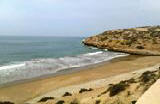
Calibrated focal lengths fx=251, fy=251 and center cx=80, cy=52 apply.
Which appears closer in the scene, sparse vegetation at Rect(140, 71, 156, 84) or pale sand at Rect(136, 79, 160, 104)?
pale sand at Rect(136, 79, 160, 104)

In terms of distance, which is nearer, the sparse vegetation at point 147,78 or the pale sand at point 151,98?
the pale sand at point 151,98

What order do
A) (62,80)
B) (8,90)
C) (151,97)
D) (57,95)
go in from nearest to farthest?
(151,97)
(57,95)
(8,90)
(62,80)

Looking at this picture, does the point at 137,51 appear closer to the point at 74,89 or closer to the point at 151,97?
the point at 74,89

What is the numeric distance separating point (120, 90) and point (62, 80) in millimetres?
10540

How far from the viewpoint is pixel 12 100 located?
17594 millimetres

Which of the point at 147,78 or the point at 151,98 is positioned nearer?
the point at 151,98

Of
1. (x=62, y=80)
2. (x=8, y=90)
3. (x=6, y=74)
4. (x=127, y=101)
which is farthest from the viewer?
(x=6, y=74)

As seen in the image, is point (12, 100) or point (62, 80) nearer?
point (12, 100)

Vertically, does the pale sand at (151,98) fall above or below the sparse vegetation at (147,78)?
above

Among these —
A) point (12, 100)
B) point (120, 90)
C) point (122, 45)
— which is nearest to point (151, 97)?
point (120, 90)

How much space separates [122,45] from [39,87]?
4111 centimetres

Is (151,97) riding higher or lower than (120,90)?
higher

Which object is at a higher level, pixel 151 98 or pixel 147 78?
pixel 151 98

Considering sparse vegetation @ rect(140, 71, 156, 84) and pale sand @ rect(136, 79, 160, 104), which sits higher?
pale sand @ rect(136, 79, 160, 104)
